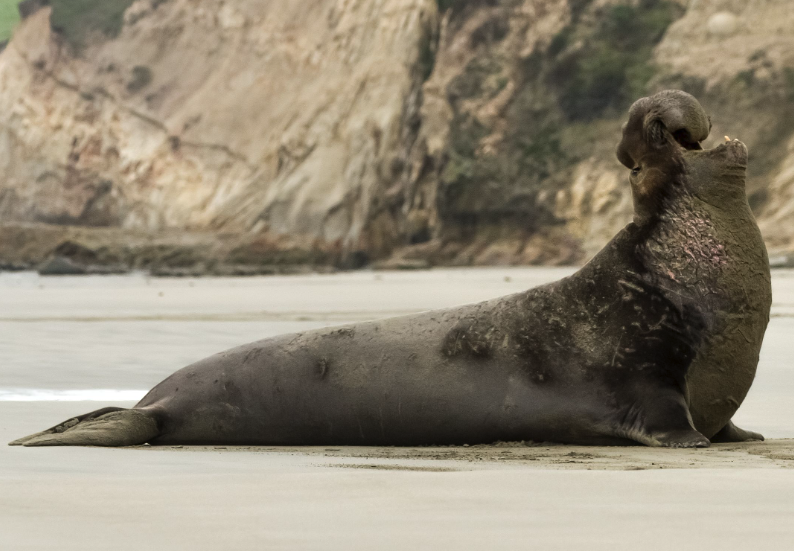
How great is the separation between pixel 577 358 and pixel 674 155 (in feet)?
3.30

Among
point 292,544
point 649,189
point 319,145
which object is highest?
point 319,145

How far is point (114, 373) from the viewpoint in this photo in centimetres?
861

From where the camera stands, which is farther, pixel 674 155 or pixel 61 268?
pixel 61 268

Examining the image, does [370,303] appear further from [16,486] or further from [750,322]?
[16,486]

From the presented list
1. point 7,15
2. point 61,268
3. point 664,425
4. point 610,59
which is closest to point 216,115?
point 61,268

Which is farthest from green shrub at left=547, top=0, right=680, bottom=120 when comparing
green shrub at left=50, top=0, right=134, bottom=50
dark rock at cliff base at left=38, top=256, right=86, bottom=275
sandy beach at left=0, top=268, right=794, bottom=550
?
sandy beach at left=0, top=268, right=794, bottom=550

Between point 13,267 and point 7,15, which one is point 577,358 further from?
point 7,15

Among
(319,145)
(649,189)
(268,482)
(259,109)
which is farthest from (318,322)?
(259,109)

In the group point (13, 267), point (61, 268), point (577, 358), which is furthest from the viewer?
point (13, 267)

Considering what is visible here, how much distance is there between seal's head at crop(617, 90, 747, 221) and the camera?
204 inches

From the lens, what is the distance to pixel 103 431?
522 centimetres

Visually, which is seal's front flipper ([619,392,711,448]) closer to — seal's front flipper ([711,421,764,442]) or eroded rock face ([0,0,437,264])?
seal's front flipper ([711,421,764,442])

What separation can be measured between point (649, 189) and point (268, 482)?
236 cm

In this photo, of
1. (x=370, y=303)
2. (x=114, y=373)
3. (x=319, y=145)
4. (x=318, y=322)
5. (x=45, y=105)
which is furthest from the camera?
(x=45, y=105)
